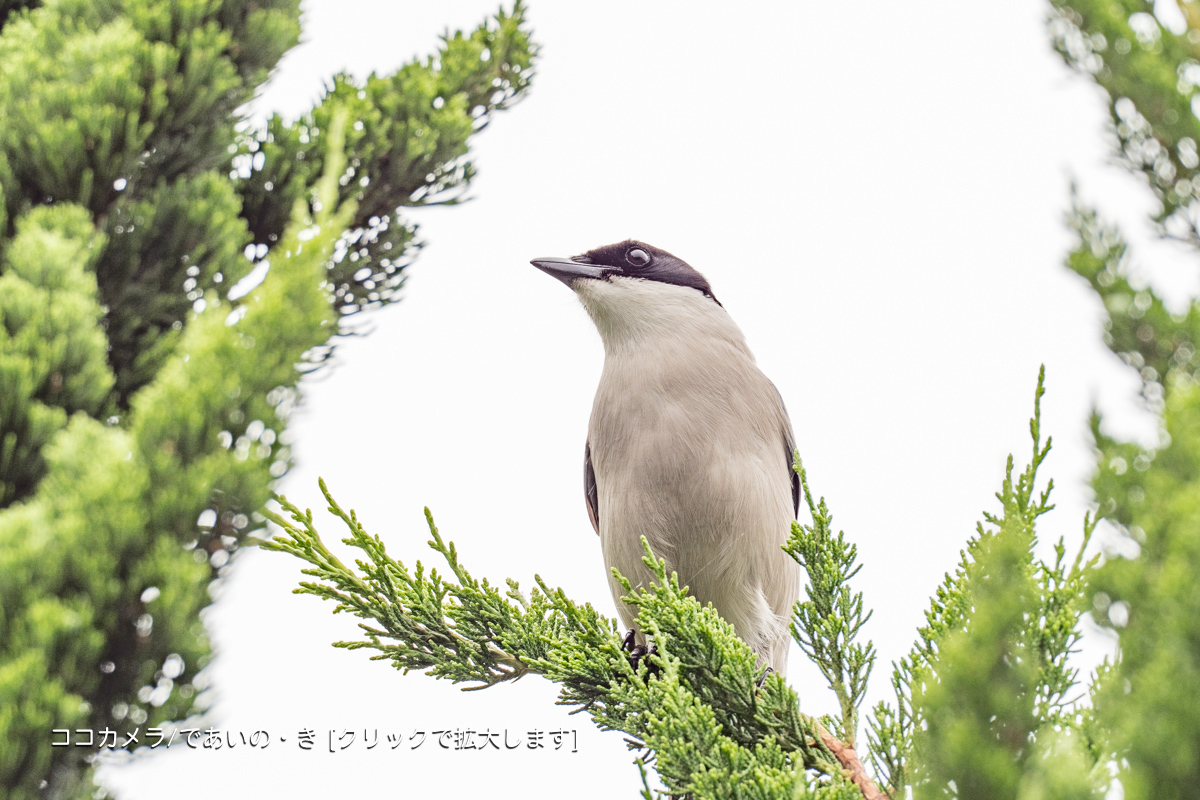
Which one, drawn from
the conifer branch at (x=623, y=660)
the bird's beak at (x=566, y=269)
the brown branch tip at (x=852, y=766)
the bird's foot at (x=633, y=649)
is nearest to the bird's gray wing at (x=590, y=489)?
the bird's beak at (x=566, y=269)

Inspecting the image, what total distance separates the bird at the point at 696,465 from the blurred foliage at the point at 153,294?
105cm

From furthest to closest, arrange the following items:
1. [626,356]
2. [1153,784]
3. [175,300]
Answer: [626,356] → [175,300] → [1153,784]

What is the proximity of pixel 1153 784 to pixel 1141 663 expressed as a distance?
154 mm

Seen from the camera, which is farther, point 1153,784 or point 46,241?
point 46,241

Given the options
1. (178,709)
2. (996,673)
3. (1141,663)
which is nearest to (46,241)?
(178,709)

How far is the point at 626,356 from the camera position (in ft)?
11.7

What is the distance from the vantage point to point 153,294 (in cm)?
213

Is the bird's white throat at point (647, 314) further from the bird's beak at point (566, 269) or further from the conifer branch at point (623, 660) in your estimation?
the conifer branch at point (623, 660)

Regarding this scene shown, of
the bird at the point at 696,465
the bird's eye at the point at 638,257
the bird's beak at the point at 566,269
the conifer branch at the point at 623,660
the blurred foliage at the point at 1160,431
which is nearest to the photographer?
the blurred foliage at the point at 1160,431

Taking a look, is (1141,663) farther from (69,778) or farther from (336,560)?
(336,560)

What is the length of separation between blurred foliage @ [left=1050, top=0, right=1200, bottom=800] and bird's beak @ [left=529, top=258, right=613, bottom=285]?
252cm

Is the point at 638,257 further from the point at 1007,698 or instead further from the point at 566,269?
the point at 1007,698

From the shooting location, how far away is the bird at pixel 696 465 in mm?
3139

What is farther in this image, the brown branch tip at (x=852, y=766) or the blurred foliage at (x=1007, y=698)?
the brown branch tip at (x=852, y=766)
